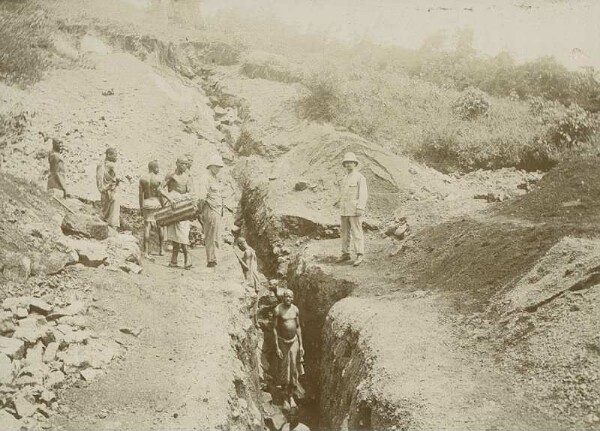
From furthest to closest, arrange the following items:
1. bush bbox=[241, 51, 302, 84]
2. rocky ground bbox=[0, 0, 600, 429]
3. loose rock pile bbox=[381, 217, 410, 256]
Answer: bush bbox=[241, 51, 302, 84] → loose rock pile bbox=[381, 217, 410, 256] → rocky ground bbox=[0, 0, 600, 429]

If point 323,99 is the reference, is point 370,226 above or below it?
below

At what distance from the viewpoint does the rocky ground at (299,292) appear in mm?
4094

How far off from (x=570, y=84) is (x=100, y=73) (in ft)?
42.2

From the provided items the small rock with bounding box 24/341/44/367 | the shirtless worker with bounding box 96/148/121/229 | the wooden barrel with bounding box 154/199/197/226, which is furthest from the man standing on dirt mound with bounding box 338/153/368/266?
the small rock with bounding box 24/341/44/367

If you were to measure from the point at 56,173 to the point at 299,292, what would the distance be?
4.28 m

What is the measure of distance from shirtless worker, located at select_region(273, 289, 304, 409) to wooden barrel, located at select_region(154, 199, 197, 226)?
1854 millimetres

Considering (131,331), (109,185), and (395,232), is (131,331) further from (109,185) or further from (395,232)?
(395,232)

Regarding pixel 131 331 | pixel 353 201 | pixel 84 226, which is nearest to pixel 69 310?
pixel 131 331

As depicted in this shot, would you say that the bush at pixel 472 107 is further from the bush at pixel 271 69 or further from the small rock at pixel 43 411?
the small rock at pixel 43 411

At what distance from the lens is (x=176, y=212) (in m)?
7.50

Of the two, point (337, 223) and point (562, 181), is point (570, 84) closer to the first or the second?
point (562, 181)

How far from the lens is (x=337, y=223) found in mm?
9773

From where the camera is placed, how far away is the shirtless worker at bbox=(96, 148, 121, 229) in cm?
769

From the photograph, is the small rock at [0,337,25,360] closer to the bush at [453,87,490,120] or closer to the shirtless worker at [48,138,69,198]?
the shirtless worker at [48,138,69,198]
